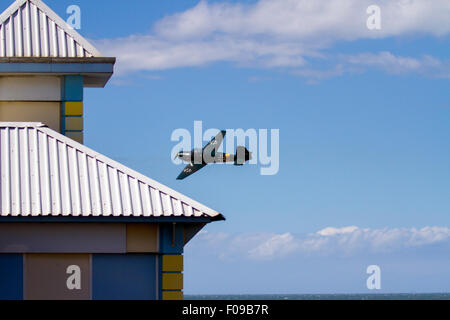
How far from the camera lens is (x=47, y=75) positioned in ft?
88.3

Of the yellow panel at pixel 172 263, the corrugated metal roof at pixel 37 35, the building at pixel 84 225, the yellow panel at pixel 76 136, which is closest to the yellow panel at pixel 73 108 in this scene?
the yellow panel at pixel 76 136

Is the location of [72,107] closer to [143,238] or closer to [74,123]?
[74,123]

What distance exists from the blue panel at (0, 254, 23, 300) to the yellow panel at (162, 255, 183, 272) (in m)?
3.35

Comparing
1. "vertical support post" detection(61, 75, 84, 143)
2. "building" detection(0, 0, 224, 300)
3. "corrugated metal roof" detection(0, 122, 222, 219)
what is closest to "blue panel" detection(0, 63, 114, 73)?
"vertical support post" detection(61, 75, 84, 143)

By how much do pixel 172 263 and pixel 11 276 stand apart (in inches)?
148

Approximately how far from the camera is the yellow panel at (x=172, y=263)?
22.4 metres

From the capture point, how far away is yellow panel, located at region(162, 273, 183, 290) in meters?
22.4

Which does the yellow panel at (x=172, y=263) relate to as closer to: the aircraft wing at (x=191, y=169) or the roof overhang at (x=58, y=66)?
→ the roof overhang at (x=58, y=66)

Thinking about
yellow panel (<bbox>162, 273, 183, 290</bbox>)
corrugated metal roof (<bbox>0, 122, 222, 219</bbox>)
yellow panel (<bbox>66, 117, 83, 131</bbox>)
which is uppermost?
yellow panel (<bbox>66, 117, 83, 131</bbox>)

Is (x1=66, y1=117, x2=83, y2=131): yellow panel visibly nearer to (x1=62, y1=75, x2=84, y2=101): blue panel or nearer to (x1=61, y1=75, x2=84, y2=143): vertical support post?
(x1=61, y1=75, x2=84, y2=143): vertical support post

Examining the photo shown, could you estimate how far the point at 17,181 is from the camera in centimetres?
2242
